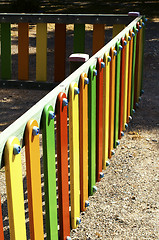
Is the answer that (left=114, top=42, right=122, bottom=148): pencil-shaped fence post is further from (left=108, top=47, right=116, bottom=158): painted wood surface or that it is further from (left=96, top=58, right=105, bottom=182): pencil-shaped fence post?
(left=96, top=58, right=105, bottom=182): pencil-shaped fence post

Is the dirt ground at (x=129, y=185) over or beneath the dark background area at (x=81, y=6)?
beneath

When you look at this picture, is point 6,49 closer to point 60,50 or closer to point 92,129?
point 60,50

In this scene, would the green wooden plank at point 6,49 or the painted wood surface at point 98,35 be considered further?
the green wooden plank at point 6,49

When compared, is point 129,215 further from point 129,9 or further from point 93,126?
point 129,9

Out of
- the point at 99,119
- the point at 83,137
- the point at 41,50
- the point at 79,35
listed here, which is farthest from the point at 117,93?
the point at 41,50

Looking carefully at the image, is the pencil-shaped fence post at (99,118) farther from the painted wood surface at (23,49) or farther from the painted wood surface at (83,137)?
the painted wood surface at (23,49)

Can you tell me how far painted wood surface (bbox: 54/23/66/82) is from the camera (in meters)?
6.67

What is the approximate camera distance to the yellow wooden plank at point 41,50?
6.72 metres

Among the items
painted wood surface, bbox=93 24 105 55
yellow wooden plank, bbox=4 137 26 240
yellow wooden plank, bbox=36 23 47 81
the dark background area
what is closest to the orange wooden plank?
yellow wooden plank, bbox=4 137 26 240

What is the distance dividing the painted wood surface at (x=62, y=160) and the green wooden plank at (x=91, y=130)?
69cm

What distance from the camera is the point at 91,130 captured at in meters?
3.91

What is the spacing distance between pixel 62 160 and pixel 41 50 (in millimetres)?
3938

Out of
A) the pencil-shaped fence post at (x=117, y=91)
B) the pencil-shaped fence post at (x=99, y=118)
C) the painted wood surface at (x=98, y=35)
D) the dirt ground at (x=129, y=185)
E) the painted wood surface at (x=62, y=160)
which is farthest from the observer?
the painted wood surface at (x=98, y=35)

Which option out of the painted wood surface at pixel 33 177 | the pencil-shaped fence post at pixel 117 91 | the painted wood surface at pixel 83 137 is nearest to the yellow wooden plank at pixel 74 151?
the painted wood surface at pixel 83 137
